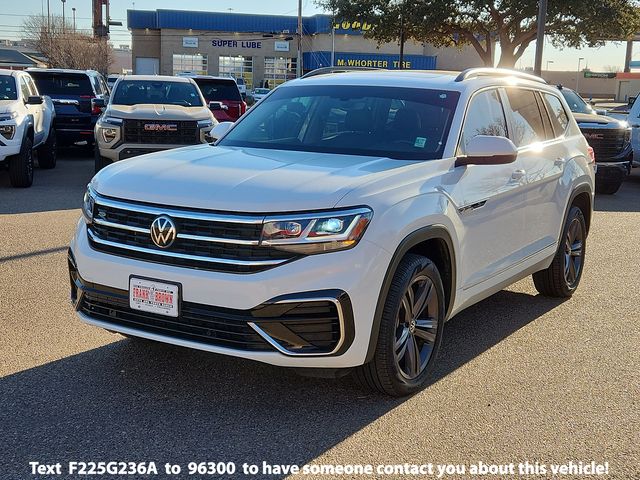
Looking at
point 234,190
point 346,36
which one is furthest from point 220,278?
point 346,36

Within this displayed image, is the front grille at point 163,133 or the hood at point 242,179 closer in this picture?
the hood at point 242,179

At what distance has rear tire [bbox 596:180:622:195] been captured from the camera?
1424cm

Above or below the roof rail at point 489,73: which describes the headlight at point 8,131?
below

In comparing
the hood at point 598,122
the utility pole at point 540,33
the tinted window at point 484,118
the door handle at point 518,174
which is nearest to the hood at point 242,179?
the tinted window at point 484,118

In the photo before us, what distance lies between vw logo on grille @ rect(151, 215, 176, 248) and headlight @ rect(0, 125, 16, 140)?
865cm

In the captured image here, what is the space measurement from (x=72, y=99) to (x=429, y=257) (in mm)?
14481

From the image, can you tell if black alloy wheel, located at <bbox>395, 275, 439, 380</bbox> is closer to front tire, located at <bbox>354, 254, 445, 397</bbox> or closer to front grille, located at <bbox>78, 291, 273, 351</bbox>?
front tire, located at <bbox>354, 254, 445, 397</bbox>

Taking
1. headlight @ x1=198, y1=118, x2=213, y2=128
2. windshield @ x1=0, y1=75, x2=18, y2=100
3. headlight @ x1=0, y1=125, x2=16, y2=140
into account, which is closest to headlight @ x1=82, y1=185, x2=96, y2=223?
headlight @ x1=0, y1=125, x2=16, y2=140

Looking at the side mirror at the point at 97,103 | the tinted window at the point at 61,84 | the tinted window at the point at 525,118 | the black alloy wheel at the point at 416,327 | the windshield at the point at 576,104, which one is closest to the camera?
the black alloy wheel at the point at 416,327

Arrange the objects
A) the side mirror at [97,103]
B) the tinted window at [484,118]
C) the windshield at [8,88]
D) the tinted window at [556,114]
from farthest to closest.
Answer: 1. the side mirror at [97,103]
2. the windshield at [8,88]
3. the tinted window at [556,114]
4. the tinted window at [484,118]

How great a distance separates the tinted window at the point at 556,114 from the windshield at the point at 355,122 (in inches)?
62.3

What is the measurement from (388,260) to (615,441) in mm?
1480

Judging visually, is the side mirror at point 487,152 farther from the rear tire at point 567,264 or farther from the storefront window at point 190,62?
the storefront window at point 190,62

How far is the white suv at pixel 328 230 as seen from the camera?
12.4 ft
